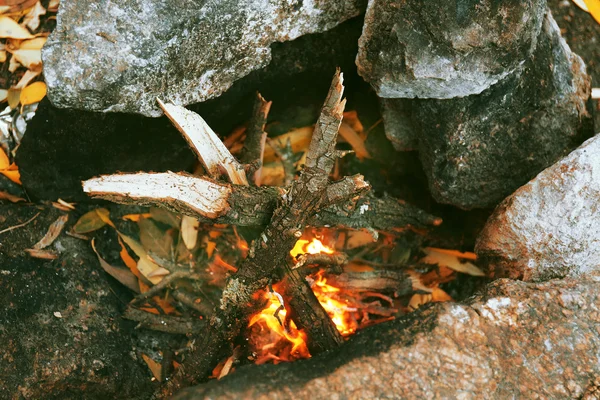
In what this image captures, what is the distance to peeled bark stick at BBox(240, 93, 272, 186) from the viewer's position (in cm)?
220

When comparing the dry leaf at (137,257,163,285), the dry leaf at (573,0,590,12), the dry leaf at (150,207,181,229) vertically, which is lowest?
the dry leaf at (137,257,163,285)

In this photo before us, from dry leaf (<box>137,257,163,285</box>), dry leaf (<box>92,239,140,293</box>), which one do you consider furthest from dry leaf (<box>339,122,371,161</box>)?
dry leaf (<box>92,239,140,293</box>)

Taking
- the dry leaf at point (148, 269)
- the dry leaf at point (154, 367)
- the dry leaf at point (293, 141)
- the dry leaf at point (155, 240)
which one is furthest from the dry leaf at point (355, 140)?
the dry leaf at point (154, 367)

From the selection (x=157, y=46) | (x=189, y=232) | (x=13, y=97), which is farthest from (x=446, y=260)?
(x=13, y=97)

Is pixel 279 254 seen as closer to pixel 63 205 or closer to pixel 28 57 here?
pixel 63 205

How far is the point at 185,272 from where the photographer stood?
7.57ft

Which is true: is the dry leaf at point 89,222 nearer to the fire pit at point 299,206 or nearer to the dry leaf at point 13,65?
the fire pit at point 299,206

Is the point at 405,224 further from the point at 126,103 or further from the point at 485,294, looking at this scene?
the point at 126,103

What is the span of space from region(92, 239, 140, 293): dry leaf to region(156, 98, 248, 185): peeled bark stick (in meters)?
0.69

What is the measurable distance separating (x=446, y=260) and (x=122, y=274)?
141cm

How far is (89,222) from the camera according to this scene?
90.7 inches

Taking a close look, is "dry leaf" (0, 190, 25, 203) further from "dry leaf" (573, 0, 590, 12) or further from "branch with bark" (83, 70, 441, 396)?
"dry leaf" (573, 0, 590, 12)

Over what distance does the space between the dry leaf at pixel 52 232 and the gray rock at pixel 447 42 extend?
4.48ft

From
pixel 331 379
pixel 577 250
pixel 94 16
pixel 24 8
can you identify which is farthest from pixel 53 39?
pixel 577 250
